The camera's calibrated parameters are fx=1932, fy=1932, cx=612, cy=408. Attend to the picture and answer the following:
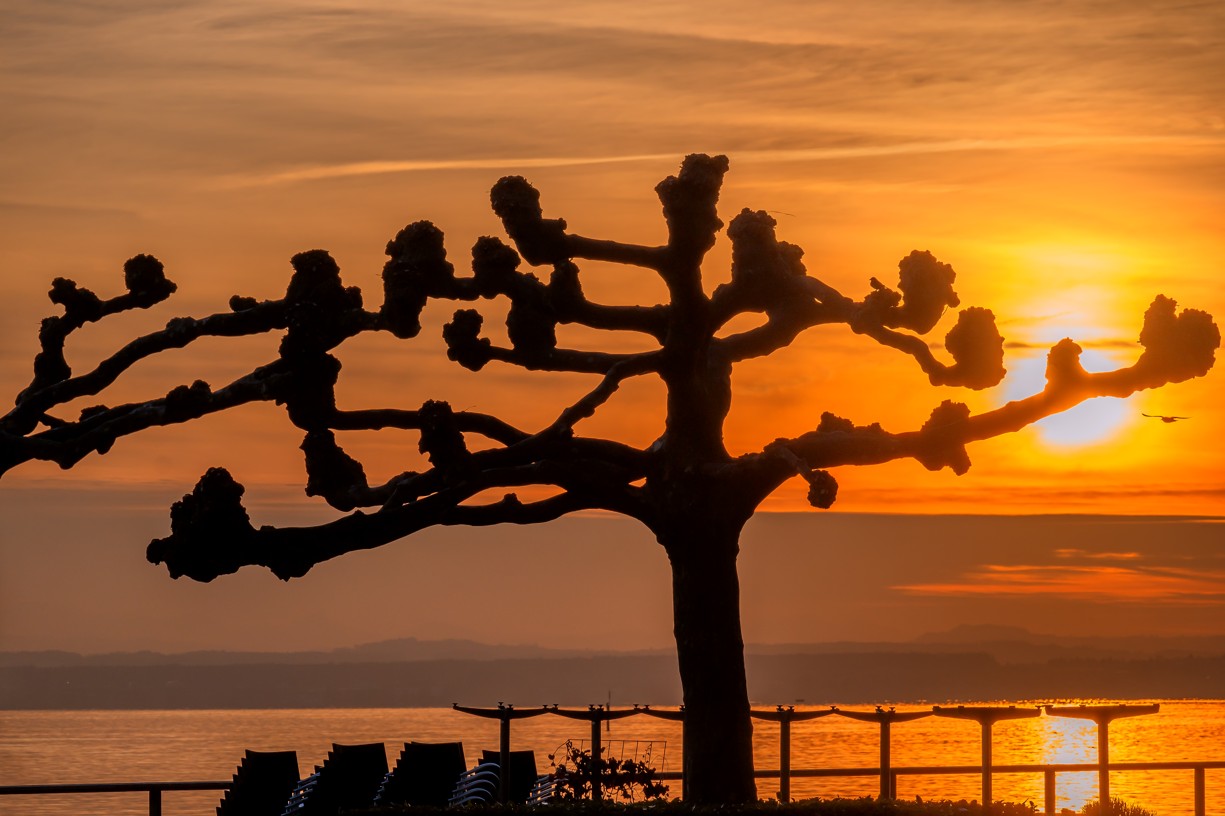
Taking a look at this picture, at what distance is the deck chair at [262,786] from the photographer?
25.7m

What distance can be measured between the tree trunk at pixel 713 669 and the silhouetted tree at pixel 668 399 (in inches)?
0.9

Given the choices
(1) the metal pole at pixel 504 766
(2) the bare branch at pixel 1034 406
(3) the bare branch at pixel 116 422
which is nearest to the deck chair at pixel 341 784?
(1) the metal pole at pixel 504 766

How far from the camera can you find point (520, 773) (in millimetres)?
27812

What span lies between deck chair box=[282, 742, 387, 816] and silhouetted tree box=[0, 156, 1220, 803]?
4.48m

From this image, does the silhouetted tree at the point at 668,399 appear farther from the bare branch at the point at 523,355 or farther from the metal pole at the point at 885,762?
the metal pole at the point at 885,762

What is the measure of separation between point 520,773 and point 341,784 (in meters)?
3.25

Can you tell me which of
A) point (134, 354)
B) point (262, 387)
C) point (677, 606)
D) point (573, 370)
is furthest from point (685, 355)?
point (134, 354)

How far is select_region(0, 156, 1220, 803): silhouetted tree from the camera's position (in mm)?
21266

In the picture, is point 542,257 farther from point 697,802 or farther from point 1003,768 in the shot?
point 1003,768

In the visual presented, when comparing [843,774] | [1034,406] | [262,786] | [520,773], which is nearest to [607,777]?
[520,773]

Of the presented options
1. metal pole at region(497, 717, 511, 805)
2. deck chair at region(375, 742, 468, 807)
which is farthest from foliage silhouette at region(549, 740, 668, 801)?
deck chair at region(375, 742, 468, 807)

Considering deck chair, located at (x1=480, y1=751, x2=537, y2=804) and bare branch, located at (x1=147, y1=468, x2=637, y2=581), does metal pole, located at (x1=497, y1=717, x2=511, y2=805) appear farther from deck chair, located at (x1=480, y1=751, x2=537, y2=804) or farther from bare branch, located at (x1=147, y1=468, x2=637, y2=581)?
bare branch, located at (x1=147, y1=468, x2=637, y2=581)

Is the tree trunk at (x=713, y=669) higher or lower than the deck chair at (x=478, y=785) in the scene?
higher

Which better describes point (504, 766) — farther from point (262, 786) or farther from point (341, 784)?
point (262, 786)
